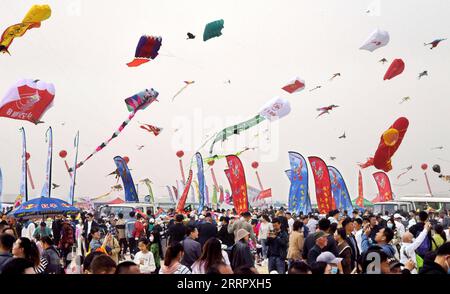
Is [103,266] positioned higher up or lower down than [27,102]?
lower down

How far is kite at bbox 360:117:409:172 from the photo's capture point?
2509cm

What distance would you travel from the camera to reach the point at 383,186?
34750 mm

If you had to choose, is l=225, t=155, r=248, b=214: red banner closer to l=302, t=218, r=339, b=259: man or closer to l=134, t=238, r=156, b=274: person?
l=134, t=238, r=156, b=274: person

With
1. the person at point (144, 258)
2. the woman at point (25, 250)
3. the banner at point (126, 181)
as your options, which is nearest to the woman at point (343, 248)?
the person at point (144, 258)

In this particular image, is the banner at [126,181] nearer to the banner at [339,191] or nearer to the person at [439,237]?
the banner at [339,191]

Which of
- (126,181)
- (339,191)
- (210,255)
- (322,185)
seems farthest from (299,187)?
(210,255)

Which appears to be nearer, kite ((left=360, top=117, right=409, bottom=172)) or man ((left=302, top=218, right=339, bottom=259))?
man ((left=302, top=218, right=339, bottom=259))

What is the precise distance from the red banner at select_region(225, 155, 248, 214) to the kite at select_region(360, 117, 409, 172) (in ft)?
21.5

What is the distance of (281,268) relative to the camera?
10914mm

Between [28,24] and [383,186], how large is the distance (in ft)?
78.7

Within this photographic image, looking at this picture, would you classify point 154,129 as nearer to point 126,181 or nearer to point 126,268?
point 126,181

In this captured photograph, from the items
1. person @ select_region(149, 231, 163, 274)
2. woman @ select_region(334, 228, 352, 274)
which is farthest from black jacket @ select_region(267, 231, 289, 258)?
person @ select_region(149, 231, 163, 274)

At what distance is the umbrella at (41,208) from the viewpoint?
17.1 meters

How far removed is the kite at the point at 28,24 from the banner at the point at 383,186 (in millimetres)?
23401
